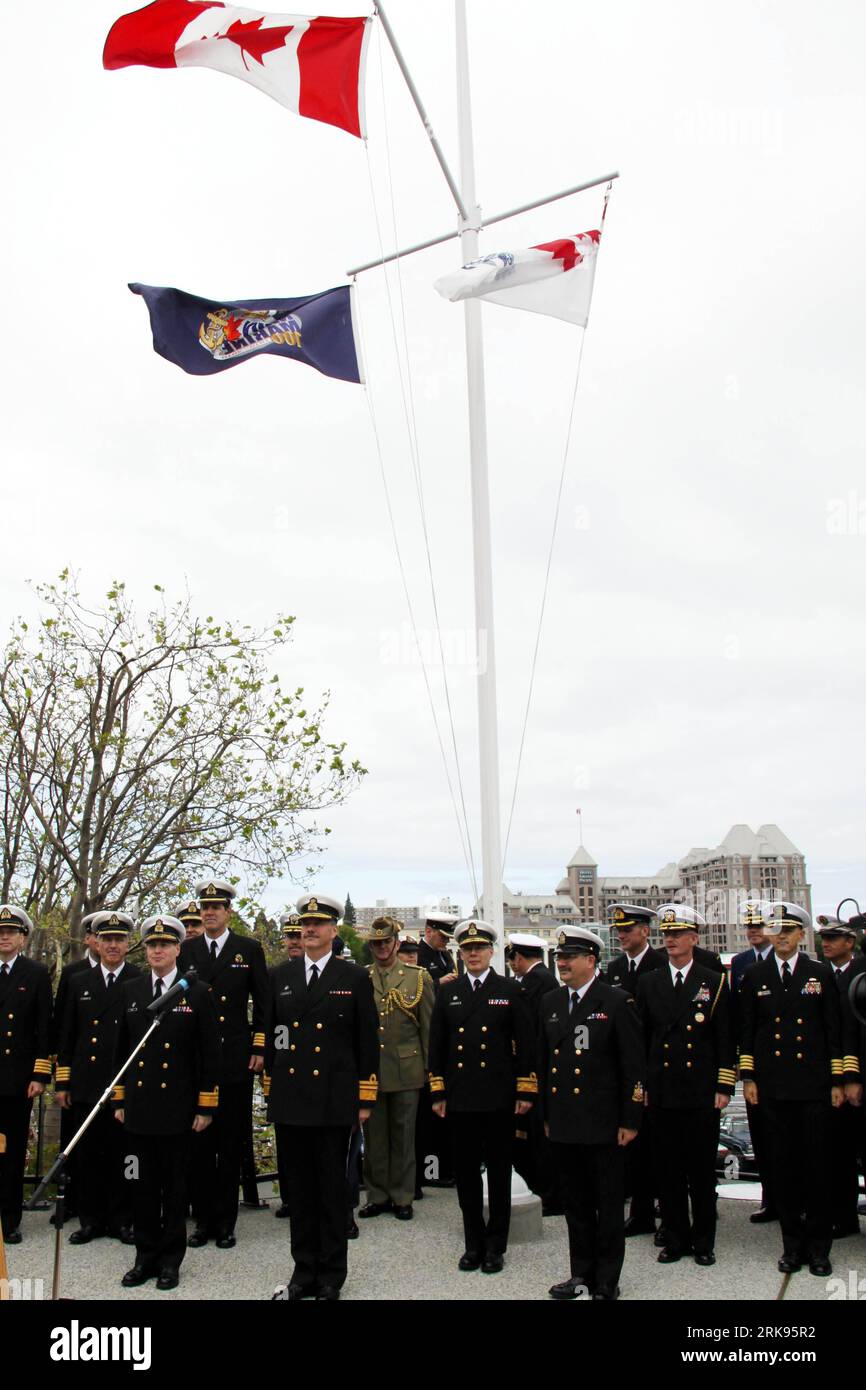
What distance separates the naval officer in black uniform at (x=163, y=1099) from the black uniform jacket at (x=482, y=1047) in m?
1.43

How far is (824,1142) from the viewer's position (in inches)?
281

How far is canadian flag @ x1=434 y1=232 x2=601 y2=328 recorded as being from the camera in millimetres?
8891

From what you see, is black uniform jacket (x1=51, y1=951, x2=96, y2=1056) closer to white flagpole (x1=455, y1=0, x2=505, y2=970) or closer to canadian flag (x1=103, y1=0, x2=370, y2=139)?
white flagpole (x1=455, y1=0, x2=505, y2=970)

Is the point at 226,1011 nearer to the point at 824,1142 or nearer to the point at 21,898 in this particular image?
the point at 824,1142

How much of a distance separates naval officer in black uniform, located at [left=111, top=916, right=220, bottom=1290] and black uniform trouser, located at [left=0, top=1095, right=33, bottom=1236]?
1.09 metres

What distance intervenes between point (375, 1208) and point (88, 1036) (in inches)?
94.7

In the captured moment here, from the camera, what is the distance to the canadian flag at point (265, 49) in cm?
942

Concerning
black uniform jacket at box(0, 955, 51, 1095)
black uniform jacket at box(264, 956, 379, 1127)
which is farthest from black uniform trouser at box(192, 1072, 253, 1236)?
black uniform jacket at box(0, 955, 51, 1095)

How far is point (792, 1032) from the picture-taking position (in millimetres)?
7324

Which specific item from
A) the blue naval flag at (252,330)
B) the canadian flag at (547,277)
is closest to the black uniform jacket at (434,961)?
the blue naval flag at (252,330)

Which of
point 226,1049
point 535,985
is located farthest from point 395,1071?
point 226,1049

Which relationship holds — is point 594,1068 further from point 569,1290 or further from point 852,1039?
point 852,1039

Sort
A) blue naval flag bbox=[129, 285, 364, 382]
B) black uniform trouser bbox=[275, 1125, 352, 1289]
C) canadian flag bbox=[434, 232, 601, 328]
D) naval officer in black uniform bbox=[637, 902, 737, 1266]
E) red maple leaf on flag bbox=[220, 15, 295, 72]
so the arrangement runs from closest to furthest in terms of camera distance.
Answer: black uniform trouser bbox=[275, 1125, 352, 1289] < naval officer in black uniform bbox=[637, 902, 737, 1266] < canadian flag bbox=[434, 232, 601, 328] < red maple leaf on flag bbox=[220, 15, 295, 72] < blue naval flag bbox=[129, 285, 364, 382]
